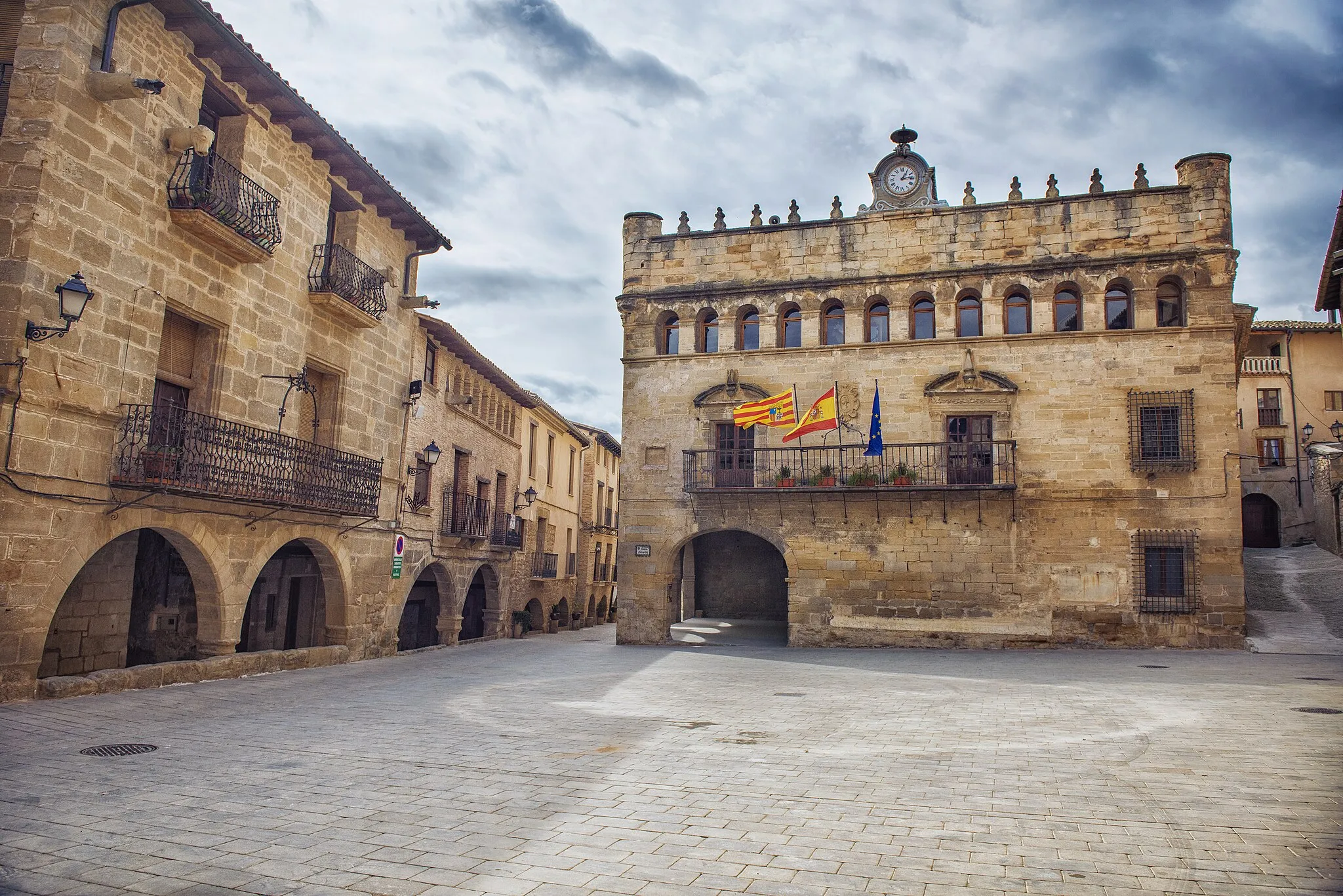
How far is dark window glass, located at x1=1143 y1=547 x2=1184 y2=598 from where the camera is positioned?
1708 cm

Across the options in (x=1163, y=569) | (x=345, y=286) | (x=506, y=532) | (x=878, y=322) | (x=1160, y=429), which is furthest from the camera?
(x=506, y=532)

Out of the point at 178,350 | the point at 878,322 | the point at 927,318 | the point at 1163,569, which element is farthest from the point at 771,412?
the point at 178,350

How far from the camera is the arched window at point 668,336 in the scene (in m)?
20.4

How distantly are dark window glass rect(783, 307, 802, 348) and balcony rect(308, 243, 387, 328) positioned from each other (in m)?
8.80

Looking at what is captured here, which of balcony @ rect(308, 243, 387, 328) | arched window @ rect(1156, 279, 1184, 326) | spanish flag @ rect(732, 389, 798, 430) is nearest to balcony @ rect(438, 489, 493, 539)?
balcony @ rect(308, 243, 387, 328)

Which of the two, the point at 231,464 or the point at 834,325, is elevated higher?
the point at 834,325

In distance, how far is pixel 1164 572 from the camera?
17156 mm

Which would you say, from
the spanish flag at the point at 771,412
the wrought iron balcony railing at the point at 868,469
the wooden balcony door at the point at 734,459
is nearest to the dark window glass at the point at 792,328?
the spanish flag at the point at 771,412

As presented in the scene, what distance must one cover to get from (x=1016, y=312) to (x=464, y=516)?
1336 centimetres

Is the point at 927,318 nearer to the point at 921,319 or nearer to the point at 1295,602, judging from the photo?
the point at 921,319

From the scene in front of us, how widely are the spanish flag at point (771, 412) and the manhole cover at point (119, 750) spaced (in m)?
13.1

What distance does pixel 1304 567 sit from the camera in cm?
2362

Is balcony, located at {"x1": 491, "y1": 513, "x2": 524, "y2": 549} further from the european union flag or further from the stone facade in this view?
the european union flag

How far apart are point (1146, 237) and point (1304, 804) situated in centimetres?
1527
